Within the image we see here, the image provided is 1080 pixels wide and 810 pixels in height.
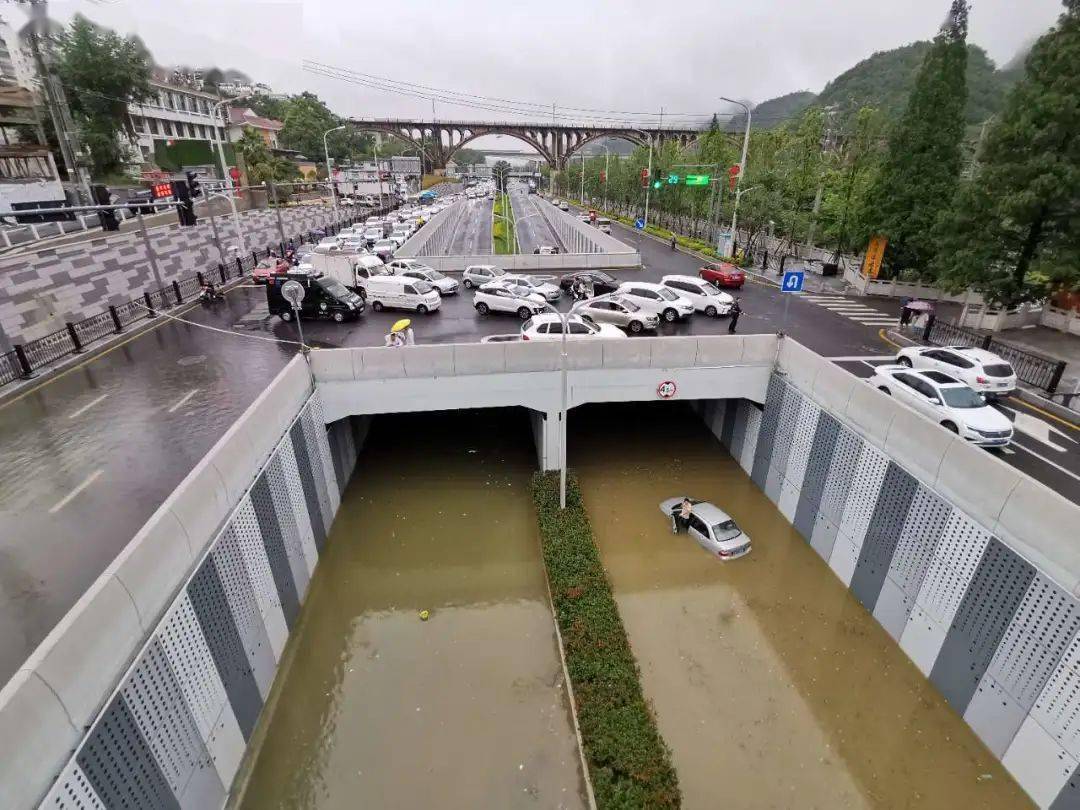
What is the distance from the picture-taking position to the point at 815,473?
16.1 meters

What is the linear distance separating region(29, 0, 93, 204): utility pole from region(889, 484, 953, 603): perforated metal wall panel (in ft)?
228

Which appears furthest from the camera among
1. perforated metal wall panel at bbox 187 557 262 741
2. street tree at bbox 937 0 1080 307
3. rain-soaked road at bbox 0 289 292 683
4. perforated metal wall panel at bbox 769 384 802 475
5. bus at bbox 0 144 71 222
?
bus at bbox 0 144 71 222

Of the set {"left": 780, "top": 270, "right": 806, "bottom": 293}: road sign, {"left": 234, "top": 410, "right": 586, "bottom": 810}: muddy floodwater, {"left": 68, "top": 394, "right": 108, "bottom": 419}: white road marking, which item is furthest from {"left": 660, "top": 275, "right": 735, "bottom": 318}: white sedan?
{"left": 68, "top": 394, "right": 108, "bottom": 419}: white road marking

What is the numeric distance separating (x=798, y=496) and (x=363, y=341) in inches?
717

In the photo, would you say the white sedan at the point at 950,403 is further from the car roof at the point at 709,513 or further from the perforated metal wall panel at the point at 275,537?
the perforated metal wall panel at the point at 275,537

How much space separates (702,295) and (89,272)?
41.8m

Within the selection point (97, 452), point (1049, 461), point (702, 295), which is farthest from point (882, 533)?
point (97, 452)

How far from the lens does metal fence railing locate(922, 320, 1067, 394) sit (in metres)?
20.0

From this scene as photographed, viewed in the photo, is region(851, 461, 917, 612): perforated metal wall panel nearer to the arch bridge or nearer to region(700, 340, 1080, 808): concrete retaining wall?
region(700, 340, 1080, 808): concrete retaining wall

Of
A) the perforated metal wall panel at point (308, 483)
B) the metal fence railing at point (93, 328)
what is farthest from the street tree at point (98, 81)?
the perforated metal wall panel at point (308, 483)

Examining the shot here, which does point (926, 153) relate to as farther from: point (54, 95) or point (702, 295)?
point (54, 95)

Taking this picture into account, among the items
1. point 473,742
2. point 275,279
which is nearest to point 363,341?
point 275,279

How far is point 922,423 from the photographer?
12172 millimetres

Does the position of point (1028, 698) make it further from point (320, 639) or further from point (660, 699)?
point (320, 639)
